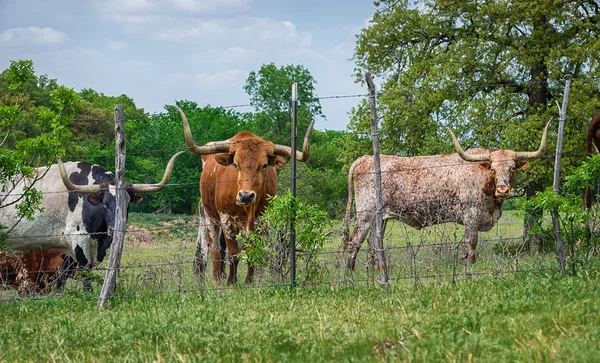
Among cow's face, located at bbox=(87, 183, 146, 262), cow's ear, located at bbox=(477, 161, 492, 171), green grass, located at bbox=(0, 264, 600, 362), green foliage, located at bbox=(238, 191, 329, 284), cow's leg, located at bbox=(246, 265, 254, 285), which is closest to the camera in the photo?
green grass, located at bbox=(0, 264, 600, 362)

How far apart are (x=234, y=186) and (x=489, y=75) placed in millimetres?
9087

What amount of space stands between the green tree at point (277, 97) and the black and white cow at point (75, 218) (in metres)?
40.0

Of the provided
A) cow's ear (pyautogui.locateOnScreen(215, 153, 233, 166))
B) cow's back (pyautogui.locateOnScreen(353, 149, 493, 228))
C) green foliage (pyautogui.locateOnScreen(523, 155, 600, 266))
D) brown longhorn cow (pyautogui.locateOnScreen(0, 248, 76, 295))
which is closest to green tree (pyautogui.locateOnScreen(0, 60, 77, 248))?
brown longhorn cow (pyautogui.locateOnScreen(0, 248, 76, 295))

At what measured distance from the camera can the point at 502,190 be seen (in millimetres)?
13359

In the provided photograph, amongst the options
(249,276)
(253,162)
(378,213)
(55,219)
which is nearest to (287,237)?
(378,213)

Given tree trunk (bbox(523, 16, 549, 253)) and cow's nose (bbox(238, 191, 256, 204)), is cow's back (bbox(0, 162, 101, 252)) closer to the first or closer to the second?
cow's nose (bbox(238, 191, 256, 204))

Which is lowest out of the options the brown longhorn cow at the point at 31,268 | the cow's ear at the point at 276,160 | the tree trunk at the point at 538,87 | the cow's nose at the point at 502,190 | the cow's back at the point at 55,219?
the brown longhorn cow at the point at 31,268

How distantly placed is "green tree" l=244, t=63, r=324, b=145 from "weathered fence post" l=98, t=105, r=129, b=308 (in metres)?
43.7

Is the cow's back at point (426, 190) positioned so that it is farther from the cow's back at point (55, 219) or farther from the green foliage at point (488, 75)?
the cow's back at point (55, 219)

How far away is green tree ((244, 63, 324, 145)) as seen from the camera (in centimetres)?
5378

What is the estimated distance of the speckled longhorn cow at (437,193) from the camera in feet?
46.6

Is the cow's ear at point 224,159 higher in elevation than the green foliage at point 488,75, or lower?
lower

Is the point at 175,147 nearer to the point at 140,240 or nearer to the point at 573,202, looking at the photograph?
the point at 140,240

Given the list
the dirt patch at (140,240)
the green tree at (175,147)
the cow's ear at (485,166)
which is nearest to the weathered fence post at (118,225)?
the cow's ear at (485,166)
